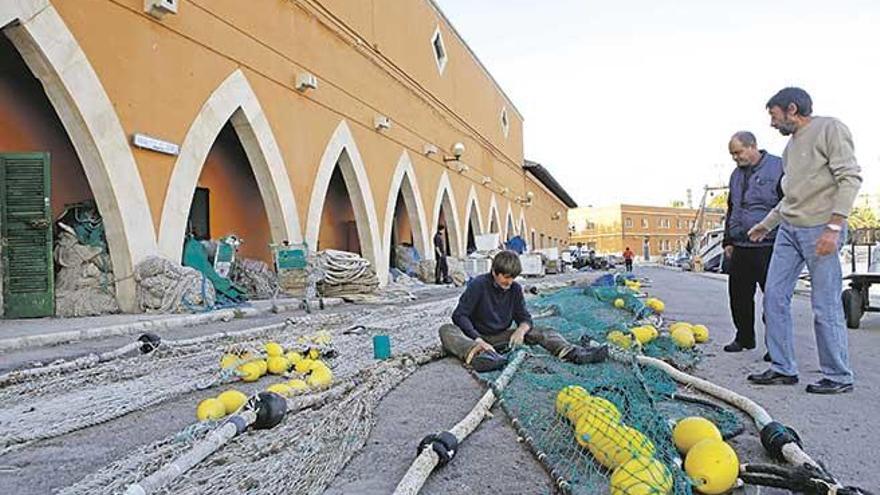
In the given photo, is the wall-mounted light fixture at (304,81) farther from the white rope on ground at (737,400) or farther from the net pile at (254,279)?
the white rope on ground at (737,400)

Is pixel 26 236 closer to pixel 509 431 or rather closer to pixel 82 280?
pixel 82 280

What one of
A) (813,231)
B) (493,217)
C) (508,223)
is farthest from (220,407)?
(508,223)

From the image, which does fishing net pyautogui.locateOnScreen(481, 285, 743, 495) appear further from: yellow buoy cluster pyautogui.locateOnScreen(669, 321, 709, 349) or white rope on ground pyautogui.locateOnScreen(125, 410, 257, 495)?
white rope on ground pyautogui.locateOnScreen(125, 410, 257, 495)

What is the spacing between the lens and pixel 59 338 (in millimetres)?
6199

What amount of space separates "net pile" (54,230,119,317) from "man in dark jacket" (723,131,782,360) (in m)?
7.49

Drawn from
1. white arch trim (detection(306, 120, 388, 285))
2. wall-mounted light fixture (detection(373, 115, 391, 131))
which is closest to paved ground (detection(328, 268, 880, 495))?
white arch trim (detection(306, 120, 388, 285))


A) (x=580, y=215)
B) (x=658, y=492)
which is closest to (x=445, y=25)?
(x=658, y=492)

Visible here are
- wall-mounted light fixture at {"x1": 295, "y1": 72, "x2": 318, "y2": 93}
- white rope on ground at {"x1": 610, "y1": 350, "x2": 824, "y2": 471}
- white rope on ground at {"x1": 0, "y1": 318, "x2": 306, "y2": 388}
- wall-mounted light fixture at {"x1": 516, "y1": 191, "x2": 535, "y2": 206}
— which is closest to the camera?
white rope on ground at {"x1": 610, "y1": 350, "x2": 824, "y2": 471}

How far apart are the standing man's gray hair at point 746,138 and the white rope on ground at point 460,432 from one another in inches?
104

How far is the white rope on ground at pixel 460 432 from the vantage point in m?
2.15

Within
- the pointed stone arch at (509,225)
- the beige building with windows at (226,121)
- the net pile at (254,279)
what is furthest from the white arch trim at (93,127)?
the pointed stone arch at (509,225)

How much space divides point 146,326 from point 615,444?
619 cm

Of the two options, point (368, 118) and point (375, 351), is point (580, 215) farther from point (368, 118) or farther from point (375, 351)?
point (375, 351)

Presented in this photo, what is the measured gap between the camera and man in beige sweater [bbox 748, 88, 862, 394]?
3.72 m
